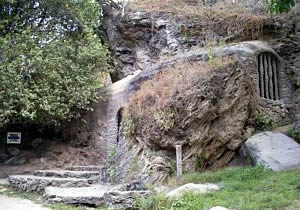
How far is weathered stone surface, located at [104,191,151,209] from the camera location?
8.82 meters

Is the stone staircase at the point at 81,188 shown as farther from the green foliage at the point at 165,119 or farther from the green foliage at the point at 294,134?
the green foliage at the point at 294,134

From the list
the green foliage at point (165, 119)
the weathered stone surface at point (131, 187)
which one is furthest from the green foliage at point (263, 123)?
the weathered stone surface at point (131, 187)

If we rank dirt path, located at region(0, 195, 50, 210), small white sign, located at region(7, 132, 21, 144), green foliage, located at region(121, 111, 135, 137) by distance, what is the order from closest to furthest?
dirt path, located at region(0, 195, 50, 210), green foliage, located at region(121, 111, 135, 137), small white sign, located at region(7, 132, 21, 144)

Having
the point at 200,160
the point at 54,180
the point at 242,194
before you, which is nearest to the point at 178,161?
the point at 200,160

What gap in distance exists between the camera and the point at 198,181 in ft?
31.4

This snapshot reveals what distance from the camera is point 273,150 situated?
35.1ft

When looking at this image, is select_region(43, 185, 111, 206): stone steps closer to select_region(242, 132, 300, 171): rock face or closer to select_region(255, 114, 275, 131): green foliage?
select_region(242, 132, 300, 171): rock face

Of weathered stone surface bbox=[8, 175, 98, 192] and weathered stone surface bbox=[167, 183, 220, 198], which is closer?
weathered stone surface bbox=[167, 183, 220, 198]

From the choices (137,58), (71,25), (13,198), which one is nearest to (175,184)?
(13,198)

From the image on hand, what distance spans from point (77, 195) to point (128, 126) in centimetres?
307

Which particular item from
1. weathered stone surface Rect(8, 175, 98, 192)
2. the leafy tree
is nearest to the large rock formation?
weathered stone surface Rect(8, 175, 98, 192)

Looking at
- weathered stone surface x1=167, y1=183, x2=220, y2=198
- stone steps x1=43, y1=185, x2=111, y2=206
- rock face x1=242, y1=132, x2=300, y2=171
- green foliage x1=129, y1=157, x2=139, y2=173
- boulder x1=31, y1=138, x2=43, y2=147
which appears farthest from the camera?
boulder x1=31, y1=138, x2=43, y2=147

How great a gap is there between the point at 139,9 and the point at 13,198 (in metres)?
10.9

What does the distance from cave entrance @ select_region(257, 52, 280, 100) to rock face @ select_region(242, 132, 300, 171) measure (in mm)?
2477
